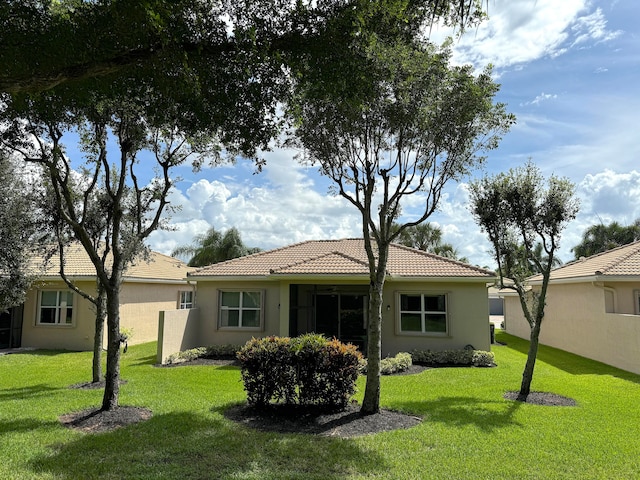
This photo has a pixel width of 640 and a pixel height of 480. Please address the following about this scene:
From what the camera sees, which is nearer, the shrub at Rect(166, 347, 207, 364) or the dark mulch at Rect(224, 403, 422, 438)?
the dark mulch at Rect(224, 403, 422, 438)

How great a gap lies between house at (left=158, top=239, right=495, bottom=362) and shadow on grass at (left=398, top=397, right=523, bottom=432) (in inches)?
235

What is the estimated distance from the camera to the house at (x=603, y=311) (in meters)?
14.0

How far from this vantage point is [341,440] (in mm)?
6793

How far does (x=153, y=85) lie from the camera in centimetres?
575

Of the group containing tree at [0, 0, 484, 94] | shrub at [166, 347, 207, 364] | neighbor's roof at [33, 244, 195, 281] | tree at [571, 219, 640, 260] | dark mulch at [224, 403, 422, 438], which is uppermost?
tree at [571, 219, 640, 260]

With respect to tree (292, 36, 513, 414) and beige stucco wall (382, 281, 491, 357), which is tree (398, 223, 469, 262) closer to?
beige stucco wall (382, 281, 491, 357)

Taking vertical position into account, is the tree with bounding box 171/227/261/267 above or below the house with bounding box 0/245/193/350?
above

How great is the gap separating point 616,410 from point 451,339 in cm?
691

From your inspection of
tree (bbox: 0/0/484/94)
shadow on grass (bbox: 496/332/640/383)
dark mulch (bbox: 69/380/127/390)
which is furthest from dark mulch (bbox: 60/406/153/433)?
shadow on grass (bbox: 496/332/640/383)

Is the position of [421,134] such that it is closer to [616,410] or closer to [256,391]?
[256,391]

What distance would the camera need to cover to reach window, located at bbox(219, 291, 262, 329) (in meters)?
17.2

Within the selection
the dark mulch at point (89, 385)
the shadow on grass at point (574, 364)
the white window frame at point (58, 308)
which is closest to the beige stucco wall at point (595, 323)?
the shadow on grass at point (574, 364)

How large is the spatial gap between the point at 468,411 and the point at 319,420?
9.96 feet

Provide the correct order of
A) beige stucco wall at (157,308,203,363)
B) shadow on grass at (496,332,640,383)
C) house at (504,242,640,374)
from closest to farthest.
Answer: shadow on grass at (496,332,640,383)
house at (504,242,640,374)
beige stucco wall at (157,308,203,363)
